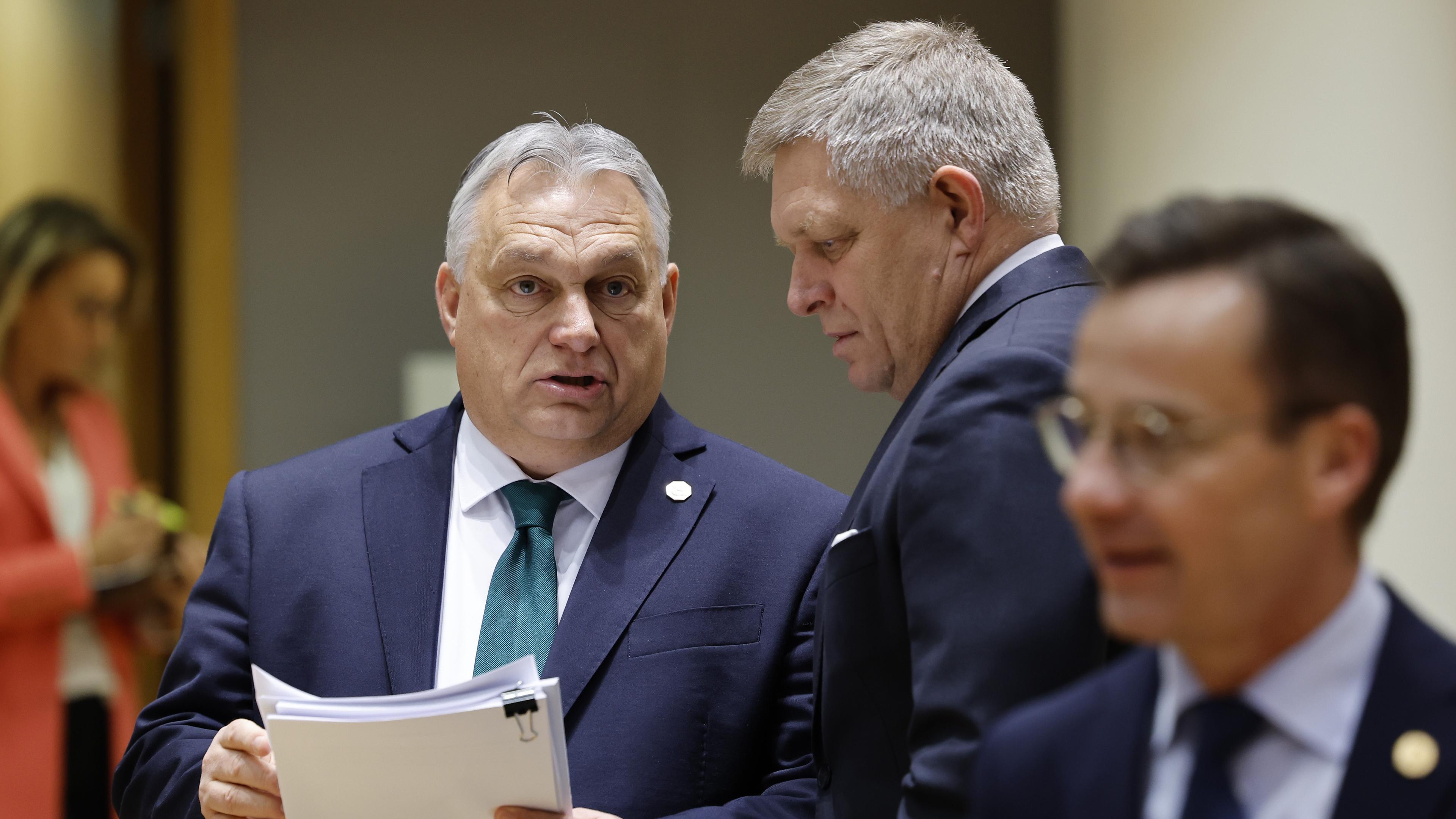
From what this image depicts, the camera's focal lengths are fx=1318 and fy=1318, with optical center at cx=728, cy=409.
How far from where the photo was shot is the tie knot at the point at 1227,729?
2.94ft

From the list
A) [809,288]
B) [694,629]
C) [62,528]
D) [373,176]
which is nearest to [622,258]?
[809,288]

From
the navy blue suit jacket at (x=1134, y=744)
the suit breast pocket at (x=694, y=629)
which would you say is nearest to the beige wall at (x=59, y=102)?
the suit breast pocket at (x=694, y=629)

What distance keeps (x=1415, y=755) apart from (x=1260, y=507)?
20 centimetres

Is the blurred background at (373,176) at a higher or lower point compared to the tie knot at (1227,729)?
higher

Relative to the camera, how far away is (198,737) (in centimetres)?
202

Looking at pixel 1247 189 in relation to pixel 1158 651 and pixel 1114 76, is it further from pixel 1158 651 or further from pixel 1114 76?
pixel 1158 651

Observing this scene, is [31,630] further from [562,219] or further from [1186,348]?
[1186,348]

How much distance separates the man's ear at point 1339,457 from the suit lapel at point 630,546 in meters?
1.30

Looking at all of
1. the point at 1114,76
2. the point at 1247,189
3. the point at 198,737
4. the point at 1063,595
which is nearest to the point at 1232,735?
the point at 1063,595

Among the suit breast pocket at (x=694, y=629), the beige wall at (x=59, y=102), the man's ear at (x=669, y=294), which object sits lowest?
the suit breast pocket at (x=694, y=629)

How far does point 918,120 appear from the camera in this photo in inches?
64.0

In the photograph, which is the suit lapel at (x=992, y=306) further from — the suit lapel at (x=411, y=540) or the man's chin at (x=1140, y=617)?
the suit lapel at (x=411, y=540)

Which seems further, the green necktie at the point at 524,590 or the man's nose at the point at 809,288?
the green necktie at the point at 524,590

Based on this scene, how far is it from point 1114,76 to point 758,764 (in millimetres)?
1926
